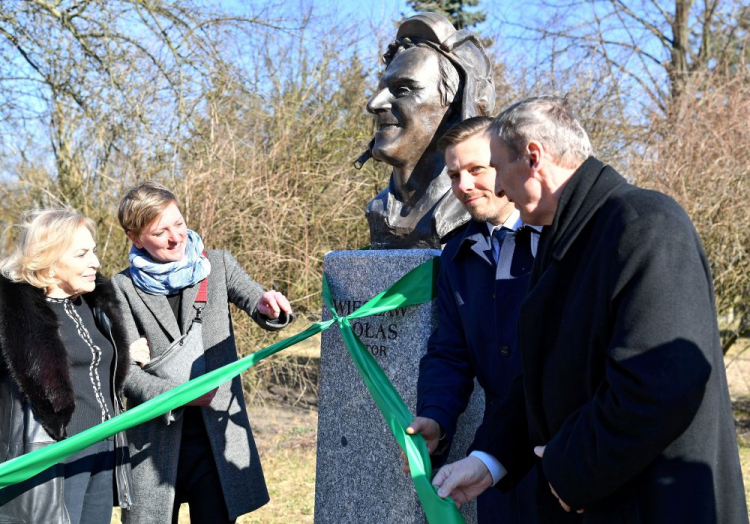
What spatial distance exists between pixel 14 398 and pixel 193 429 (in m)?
0.78

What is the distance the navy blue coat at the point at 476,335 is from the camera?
9.41 ft

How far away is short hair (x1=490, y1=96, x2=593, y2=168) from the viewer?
6.74 feet

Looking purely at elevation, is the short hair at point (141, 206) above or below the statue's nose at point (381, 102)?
below

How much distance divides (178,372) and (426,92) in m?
1.71

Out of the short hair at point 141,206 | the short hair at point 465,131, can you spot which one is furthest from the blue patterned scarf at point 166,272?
the short hair at point 465,131

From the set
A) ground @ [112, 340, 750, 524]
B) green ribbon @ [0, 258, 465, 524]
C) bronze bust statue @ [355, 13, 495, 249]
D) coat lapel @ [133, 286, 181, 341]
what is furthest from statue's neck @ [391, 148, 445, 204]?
ground @ [112, 340, 750, 524]

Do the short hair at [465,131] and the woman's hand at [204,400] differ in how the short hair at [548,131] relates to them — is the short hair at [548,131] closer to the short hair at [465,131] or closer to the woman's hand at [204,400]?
the short hair at [465,131]

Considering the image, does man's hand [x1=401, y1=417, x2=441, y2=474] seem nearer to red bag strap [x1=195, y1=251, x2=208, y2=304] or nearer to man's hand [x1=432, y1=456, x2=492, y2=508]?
man's hand [x1=432, y1=456, x2=492, y2=508]

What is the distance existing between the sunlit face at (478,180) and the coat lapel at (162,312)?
1.44 meters

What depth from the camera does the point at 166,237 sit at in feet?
11.6

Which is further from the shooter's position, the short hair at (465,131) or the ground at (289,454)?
the ground at (289,454)

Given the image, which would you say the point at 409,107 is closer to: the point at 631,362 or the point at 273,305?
the point at 273,305

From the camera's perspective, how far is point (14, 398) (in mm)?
3172

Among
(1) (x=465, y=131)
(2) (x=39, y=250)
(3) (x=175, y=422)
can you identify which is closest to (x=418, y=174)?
(1) (x=465, y=131)
